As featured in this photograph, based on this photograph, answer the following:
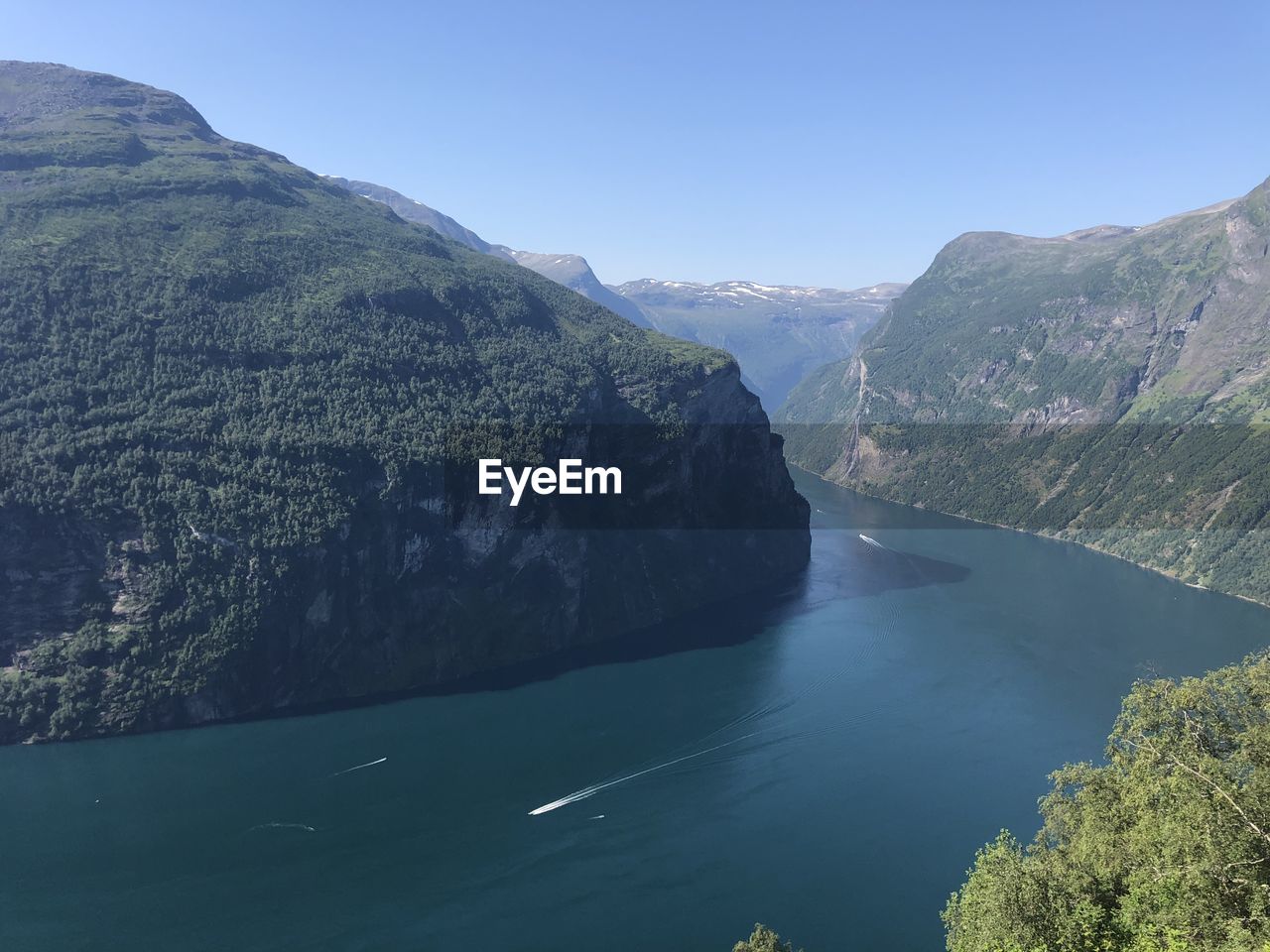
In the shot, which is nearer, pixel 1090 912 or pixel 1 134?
pixel 1090 912

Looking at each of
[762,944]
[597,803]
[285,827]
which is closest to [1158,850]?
[762,944]

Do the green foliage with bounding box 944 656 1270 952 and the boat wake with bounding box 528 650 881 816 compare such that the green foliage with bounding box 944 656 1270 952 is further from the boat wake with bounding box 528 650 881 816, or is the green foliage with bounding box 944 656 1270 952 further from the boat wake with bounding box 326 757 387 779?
the boat wake with bounding box 326 757 387 779

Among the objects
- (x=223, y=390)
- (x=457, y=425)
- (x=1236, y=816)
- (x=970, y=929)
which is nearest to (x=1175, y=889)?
(x=1236, y=816)

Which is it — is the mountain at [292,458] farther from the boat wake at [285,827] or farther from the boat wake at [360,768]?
the boat wake at [285,827]

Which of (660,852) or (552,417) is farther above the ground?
(552,417)

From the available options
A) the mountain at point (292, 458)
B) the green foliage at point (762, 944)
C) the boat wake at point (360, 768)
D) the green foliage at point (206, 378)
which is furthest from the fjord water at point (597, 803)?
the green foliage at point (762, 944)

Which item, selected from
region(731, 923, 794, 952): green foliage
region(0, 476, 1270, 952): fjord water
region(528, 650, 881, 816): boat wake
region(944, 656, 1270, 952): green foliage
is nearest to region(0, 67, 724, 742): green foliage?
region(0, 476, 1270, 952): fjord water

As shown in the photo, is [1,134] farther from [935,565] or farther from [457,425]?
[935,565]
